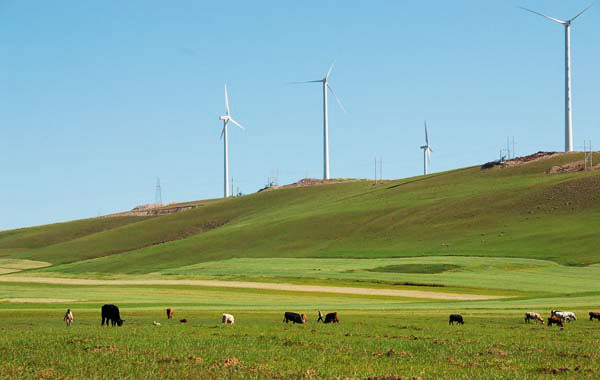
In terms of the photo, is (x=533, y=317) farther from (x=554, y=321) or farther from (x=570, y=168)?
(x=570, y=168)

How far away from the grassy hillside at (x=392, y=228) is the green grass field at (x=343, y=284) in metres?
0.53

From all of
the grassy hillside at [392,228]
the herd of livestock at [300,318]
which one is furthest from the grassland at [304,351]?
the grassy hillside at [392,228]

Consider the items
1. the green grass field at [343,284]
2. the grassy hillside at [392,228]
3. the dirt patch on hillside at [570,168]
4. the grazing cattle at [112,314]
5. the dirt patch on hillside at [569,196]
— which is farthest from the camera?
the dirt patch on hillside at [570,168]

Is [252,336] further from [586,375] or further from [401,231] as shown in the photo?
[401,231]

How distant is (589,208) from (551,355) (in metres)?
103

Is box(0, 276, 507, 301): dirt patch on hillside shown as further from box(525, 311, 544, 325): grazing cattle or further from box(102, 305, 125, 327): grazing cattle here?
box(102, 305, 125, 327): grazing cattle

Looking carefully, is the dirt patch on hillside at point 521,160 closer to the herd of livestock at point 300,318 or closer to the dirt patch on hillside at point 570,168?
the dirt patch on hillside at point 570,168

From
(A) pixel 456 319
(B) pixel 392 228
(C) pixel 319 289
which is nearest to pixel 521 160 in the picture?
(B) pixel 392 228

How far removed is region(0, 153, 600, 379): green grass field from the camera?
25578 mm

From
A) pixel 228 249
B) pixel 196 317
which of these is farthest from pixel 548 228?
pixel 196 317

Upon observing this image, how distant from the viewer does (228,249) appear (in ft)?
441

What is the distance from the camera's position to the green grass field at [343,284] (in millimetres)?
25578

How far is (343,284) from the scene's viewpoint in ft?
273

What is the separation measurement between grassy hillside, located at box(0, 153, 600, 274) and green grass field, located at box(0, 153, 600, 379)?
532 mm
